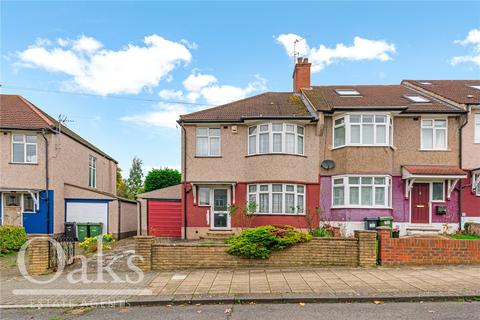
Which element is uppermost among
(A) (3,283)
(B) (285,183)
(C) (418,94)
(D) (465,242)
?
(C) (418,94)

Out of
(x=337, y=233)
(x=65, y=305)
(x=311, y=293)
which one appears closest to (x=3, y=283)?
(x=65, y=305)

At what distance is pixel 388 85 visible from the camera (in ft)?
66.0

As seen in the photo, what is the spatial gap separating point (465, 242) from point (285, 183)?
712 cm

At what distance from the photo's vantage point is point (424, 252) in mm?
9633

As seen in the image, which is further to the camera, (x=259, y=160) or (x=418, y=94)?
(x=418, y=94)

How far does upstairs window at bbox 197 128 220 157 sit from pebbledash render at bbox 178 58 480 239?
46mm

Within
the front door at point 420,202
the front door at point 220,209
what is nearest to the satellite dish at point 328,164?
the front door at point 420,202

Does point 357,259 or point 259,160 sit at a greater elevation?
point 259,160

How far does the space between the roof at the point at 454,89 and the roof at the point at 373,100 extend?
0.49m

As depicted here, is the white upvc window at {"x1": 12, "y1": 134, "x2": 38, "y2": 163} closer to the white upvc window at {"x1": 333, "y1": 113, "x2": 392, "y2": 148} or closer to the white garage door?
the white garage door

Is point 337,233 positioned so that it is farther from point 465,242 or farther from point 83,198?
point 83,198

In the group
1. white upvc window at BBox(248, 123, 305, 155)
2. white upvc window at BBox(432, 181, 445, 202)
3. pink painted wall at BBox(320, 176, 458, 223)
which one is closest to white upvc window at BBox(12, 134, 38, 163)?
white upvc window at BBox(248, 123, 305, 155)

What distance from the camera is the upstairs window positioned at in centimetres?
1614

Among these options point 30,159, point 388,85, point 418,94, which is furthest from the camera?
point 388,85
